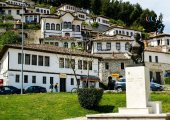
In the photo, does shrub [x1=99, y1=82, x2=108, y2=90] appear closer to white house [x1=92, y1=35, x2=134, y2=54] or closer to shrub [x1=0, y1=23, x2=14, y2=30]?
white house [x1=92, y1=35, x2=134, y2=54]

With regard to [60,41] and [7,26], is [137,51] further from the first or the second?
[7,26]

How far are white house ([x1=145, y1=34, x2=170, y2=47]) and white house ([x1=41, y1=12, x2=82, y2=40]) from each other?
59.2 feet

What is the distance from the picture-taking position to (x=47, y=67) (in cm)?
5781

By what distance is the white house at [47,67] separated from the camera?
5331cm

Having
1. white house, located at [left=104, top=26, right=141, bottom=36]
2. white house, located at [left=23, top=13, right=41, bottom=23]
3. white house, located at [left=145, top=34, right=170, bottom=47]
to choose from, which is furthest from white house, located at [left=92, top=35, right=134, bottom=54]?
white house, located at [left=23, top=13, right=41, bottom=23]

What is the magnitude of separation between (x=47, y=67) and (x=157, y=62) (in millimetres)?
29190

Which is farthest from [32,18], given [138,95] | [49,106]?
[138,95]

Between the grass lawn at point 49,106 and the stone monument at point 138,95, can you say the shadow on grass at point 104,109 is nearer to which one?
the grass lawn at point 49,106

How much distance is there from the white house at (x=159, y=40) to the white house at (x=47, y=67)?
36225 millimetres

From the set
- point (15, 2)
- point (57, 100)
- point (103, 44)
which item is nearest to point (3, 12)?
point (15, 2)

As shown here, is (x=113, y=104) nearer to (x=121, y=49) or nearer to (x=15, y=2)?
(x=121, y=49)

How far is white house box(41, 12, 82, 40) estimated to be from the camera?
298ft

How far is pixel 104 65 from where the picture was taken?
237 ft

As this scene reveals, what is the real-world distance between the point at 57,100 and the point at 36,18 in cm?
7717
